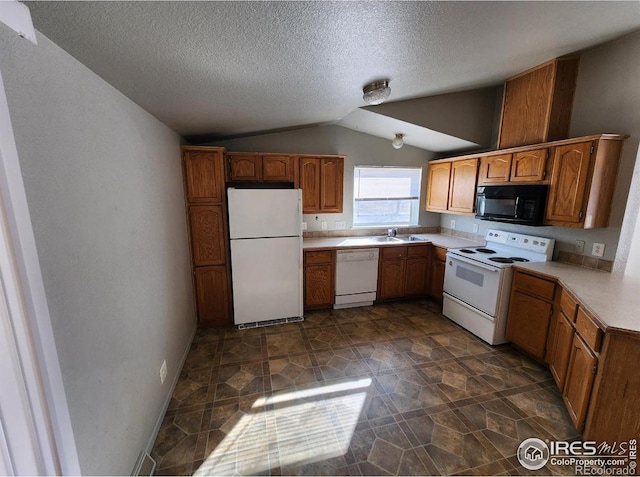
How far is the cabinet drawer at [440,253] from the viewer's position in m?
3.51

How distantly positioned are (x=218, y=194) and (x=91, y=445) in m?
2.27

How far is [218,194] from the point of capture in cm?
292

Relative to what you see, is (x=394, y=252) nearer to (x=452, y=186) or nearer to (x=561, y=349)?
(x=452, y=186)

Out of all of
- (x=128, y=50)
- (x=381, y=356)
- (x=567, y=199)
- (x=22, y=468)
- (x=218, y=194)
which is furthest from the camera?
(x=218, y=194)

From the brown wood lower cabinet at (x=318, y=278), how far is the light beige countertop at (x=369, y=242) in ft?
0.41

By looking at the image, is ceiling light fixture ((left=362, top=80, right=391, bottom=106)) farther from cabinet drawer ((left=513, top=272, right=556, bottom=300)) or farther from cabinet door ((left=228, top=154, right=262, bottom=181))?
cabinet drawer ((left=513, top=272, right=556, bottom=300))

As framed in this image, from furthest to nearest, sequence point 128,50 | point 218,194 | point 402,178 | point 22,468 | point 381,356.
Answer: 1. point 402,178
2. point 218,194
3. point 381,356
4. point 128,50
5. point 22,468

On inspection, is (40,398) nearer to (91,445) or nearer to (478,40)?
(91,445)

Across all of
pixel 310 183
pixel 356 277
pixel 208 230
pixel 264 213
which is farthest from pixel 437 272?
pixel 208 230

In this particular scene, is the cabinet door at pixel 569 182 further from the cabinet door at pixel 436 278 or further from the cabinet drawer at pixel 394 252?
the cabinet drawer at pixel 394 252

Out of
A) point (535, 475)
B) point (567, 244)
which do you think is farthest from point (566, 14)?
point (535, 475)

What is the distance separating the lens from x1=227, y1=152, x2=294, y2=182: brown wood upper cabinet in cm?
320

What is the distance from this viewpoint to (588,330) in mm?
1688

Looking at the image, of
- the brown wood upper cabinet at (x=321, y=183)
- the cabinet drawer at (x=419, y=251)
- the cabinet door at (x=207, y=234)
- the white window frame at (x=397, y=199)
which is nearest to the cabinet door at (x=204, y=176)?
the cabinet door at (x=207, y=234)
